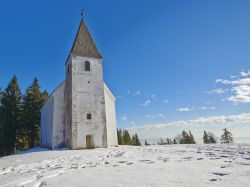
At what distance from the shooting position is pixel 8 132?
28344mm

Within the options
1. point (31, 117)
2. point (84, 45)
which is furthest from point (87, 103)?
point (31, 117)

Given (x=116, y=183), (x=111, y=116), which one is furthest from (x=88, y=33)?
(x=116, y=183)

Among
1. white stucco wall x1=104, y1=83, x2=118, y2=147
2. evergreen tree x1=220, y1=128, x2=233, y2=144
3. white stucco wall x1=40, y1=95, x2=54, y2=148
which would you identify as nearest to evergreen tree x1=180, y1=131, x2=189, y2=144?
evergreen tree x1=220, y1=128, x2=233, y2=144

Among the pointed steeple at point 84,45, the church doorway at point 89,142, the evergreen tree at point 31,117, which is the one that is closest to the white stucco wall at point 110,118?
the church doorway at point 89,142

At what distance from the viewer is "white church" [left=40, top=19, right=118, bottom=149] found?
1797 cm

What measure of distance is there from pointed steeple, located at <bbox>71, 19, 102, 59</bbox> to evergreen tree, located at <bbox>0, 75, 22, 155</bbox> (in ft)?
51.6

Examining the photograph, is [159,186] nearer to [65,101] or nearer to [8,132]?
[65,101]

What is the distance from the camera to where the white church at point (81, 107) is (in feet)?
59.0

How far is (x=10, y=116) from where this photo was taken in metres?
29.2

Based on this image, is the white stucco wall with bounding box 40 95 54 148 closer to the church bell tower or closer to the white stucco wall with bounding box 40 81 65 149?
the white stucco wall with bounding box 40 81 65 149

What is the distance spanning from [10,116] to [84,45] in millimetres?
18094

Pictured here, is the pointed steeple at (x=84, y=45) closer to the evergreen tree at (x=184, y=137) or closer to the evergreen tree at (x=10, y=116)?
the evergreen tree at (x=10, y=116)

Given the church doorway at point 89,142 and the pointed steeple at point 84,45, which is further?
the pointed steeple at point 84,45

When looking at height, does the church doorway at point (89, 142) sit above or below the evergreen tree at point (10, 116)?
below
